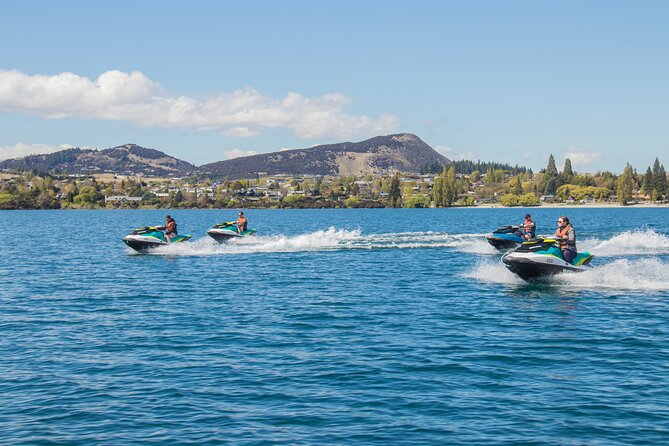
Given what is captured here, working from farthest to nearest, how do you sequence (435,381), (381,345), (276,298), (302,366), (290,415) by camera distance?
1. (276,298)
2. (381,345)
3. (302,366)
4. (435,381)
5. (290,415)

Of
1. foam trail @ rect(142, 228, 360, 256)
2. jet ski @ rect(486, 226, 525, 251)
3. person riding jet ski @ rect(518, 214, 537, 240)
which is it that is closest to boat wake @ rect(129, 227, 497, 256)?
foam trail @ rect(142, 228, 360, 256)

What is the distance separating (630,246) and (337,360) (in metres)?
43.5

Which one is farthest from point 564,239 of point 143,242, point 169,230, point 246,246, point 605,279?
point 246,246

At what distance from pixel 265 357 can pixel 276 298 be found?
1104 cm

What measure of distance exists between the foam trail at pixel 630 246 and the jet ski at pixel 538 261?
2040 cm

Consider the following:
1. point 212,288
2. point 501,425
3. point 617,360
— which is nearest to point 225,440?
point 501,425

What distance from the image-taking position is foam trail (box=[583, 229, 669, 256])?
51375mm

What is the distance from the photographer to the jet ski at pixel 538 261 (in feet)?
102

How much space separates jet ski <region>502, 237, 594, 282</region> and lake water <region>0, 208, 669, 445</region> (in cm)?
55

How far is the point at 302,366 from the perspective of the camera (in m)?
17.5

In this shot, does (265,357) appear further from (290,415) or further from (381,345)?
(290,415)

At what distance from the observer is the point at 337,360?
1811 centimetres

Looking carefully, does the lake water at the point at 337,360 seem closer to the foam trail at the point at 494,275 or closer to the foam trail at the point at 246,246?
the foam trail at the point at 494,275

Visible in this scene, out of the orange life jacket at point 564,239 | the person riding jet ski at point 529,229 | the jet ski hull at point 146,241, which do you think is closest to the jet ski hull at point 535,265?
the orange life jacket at point 564,239
